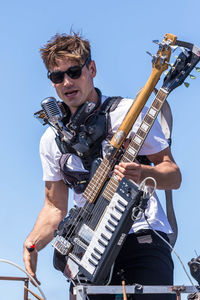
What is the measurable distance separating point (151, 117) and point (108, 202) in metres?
0.75

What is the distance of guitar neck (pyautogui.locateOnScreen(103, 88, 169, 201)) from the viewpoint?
4988mm

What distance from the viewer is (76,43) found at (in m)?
5.74

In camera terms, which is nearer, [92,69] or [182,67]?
[182,67]

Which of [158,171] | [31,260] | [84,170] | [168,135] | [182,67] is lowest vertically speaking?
[31,260]

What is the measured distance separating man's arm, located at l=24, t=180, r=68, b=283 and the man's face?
75 centimetres

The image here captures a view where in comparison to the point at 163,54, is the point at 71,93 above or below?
below

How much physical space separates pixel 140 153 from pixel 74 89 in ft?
2.76

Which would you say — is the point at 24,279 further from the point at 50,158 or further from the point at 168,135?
the point at 168,135

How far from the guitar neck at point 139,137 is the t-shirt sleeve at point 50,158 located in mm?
800

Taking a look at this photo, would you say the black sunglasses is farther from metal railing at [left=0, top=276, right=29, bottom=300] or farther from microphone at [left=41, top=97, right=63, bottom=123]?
metal railing at [left=0, top=276, right=29, bottom=300]

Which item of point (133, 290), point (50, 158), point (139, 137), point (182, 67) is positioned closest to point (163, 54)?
point (182, 67)

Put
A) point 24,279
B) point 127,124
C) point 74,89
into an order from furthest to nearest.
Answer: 1. point 74,89
2. point 127,124
3. point 24,279

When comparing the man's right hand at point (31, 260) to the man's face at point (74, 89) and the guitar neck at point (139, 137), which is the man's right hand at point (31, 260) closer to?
the guitar neck at point (139, 137)

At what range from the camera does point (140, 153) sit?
17.1ft
